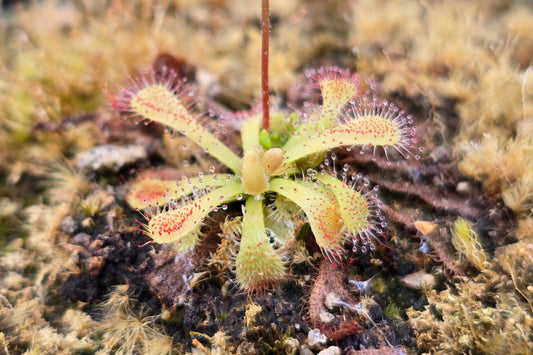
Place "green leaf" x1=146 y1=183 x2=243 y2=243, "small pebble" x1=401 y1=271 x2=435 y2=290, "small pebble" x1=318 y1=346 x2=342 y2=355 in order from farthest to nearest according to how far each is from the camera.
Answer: "small pebble" x1=401 y1=271 x2=435 y2=290, "green leaf" x1=146 y1=183 x2=243 y2=243, "small pebble" x1=318 y1=346 x2=342 y2=355

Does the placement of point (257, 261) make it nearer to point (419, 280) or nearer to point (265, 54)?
point (419, 280)

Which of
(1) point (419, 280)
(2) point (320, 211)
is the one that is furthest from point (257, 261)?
(1) point (419, 280)

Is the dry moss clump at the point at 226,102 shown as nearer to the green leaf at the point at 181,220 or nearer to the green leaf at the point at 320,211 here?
the green leaf at the point at 181,220

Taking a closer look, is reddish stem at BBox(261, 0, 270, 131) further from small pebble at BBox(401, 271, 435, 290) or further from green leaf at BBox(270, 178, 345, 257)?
small pebble at BBox(401, 271, 435, 290)

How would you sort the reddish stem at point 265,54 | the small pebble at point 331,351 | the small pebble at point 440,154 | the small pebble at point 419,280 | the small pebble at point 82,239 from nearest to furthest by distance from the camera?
the small pebble at point 331,351 < the small pebble at point 419,280 < the reddish stem at point 265,54 < the small pebble at point 82,239 < the small pebble at point 440,154

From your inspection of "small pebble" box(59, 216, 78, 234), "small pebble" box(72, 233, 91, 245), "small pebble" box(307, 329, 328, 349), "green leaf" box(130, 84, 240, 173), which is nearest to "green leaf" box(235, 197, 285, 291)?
"small pebble" box(307, 329, 328, 349)

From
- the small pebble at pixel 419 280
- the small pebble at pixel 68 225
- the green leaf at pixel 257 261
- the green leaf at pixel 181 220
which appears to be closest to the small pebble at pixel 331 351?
the green leaf at pixel 257 261

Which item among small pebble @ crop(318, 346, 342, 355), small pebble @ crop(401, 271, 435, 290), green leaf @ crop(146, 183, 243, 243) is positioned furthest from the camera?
small pebble @ crop(401, 271, 435, 290)

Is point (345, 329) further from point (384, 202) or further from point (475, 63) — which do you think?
point (475, 63)
